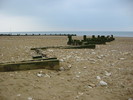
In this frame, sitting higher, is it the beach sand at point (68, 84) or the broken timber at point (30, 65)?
the broken timber at point (30, 65)

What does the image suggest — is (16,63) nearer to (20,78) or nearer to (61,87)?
(20,78)

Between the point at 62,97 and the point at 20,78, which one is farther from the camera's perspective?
the point at 20,78

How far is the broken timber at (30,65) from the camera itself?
15.8 ft

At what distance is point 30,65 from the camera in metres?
4.98

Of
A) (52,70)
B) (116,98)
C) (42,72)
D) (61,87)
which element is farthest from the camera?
(52,70)

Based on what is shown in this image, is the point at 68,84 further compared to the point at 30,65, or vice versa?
the point at 30,65

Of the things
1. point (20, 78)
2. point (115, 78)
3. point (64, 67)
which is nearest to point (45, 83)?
point (20, 78)

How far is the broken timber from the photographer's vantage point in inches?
189

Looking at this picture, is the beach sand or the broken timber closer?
the beach sand

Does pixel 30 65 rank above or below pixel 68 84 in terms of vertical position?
above

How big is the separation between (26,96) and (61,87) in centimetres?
89

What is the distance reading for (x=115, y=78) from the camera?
4375 mm

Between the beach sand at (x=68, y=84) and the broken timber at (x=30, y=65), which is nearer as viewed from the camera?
the beach sand at (x=68, y=84)

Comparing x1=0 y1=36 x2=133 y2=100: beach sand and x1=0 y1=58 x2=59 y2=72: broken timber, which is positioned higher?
x1=0 y1=58 x2=59 y2=72: broken timber
